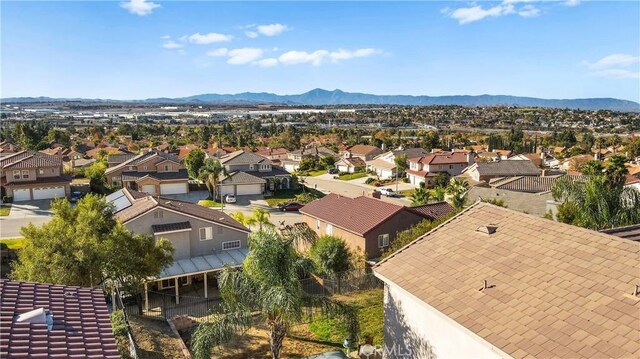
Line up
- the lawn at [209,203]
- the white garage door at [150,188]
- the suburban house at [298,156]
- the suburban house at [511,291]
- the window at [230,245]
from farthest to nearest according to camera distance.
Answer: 1. the suburban house at [298,156]
2. the white garage door at [150,188]
3. the lawn at [209,203]
4. the window at [230,245]
5. the suburban house at [511,291]

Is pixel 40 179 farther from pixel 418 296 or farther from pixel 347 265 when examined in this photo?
pixel 418 296

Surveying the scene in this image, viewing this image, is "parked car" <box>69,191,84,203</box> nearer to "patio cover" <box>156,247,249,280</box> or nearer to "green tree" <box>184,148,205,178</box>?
"green tree" <box>184,148,205,178</box>

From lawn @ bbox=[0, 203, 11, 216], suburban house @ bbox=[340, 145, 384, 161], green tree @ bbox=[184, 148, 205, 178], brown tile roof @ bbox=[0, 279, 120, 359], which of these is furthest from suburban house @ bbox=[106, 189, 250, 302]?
suburban house @ bbox=[340, 145, 384, 161]

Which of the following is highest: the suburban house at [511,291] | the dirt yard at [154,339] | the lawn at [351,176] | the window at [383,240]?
the suburban house at [511,291]

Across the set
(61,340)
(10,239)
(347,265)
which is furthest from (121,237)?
(10,239)

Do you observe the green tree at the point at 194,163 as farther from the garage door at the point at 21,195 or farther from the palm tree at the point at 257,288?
the palm tree at the point at 257,288

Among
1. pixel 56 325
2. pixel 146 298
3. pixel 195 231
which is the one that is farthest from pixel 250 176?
pixel 56 325

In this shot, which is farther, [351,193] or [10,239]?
[351,193]

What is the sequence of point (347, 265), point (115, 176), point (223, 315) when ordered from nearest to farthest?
point (223, 315)
point (347, 265)
point (115, 176)

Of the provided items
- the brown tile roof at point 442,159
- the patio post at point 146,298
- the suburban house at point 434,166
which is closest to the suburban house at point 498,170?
the suburban house at point 434,166
